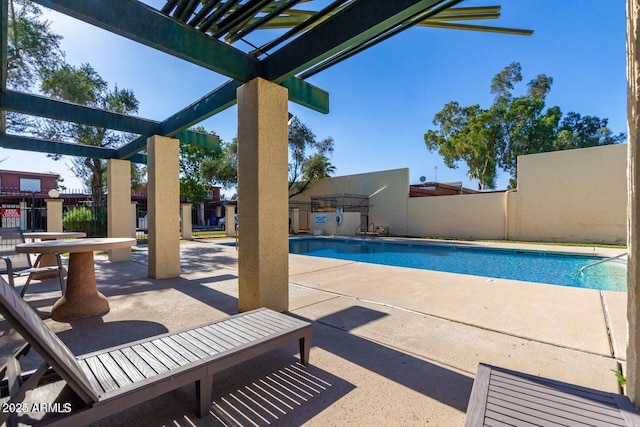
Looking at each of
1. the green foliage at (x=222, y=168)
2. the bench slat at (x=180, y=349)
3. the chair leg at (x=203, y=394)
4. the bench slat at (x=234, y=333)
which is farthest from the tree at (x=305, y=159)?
the chair leg at (x=203, y=394)

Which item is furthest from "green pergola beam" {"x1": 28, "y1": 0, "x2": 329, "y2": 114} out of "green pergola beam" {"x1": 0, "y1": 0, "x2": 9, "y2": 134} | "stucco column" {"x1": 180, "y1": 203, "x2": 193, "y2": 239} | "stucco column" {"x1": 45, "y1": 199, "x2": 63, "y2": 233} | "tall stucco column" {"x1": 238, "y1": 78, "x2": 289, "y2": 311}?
"stucco column" {"x1": 180, "y1": 203, "x2": 193, "y2": 239}

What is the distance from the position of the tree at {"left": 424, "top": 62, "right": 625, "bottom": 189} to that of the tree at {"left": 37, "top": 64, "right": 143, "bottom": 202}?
72.4 feet

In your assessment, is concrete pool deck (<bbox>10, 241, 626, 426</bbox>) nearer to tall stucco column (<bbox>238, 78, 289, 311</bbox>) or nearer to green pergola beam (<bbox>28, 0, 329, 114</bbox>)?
tall stucco column (<bbox>238, 78, 289, 311</bbox>)

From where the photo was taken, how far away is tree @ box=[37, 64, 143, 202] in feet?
35.5

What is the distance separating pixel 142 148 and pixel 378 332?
23.3ft

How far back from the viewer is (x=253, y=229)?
12.3ft

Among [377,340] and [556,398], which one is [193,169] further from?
[556,398]

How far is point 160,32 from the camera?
305cm

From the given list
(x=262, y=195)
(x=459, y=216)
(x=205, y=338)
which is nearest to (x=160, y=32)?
(x=262, y=195)

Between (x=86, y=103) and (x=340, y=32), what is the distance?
1457cm

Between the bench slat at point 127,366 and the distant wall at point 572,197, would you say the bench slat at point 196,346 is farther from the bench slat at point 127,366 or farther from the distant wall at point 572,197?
the distant wall at point 572,197

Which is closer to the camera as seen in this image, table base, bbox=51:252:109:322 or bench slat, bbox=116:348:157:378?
bench slat, bbox=116:348:157:378

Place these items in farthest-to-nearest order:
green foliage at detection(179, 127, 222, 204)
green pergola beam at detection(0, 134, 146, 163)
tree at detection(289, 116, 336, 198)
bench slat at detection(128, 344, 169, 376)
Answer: tree at detection(289, 116, 336, 198), green foliage at detection(179, 127, 222, 204), green pergola beam at detection(0, 134, 146, 163), bench slat at detection(128, 344, 169, 376)

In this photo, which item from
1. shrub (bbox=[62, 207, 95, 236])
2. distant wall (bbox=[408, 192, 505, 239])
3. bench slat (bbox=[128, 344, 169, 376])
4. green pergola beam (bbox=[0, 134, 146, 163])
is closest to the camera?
bench slat (bbox=[128, 344, 169, 376])
